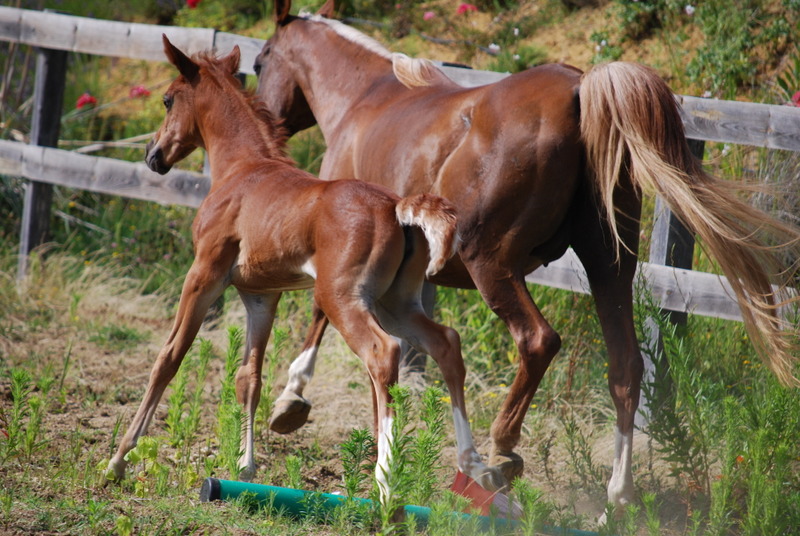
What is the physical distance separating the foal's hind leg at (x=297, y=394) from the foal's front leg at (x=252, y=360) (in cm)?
14

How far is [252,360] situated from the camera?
4.17 m

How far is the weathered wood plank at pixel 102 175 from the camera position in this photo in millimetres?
6547

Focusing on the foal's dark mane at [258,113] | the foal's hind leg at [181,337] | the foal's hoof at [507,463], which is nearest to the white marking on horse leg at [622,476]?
the foal's hoof at [507,463]

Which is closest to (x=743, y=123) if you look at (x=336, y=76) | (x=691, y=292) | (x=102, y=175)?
(x=691, y=292)

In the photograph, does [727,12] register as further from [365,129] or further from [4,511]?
[4,511]

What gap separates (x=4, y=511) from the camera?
9.65 feet

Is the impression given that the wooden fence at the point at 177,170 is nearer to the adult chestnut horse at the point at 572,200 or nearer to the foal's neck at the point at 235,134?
the adult chestnut horse at the point at 572,200

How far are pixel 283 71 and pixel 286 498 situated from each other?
3.18 metres

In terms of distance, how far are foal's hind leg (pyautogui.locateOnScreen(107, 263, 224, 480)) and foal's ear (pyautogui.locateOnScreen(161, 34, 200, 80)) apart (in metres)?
1.14

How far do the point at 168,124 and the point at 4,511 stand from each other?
2.27 meters

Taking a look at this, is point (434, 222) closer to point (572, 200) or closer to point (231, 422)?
point (572, 200)

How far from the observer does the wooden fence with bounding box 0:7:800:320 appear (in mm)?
4504

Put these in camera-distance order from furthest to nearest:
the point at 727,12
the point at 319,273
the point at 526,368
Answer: the point at 727,12
the point at 526,368
the point at 319,273

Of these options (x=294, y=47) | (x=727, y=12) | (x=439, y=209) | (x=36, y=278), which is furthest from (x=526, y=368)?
(x=727, y=12)
